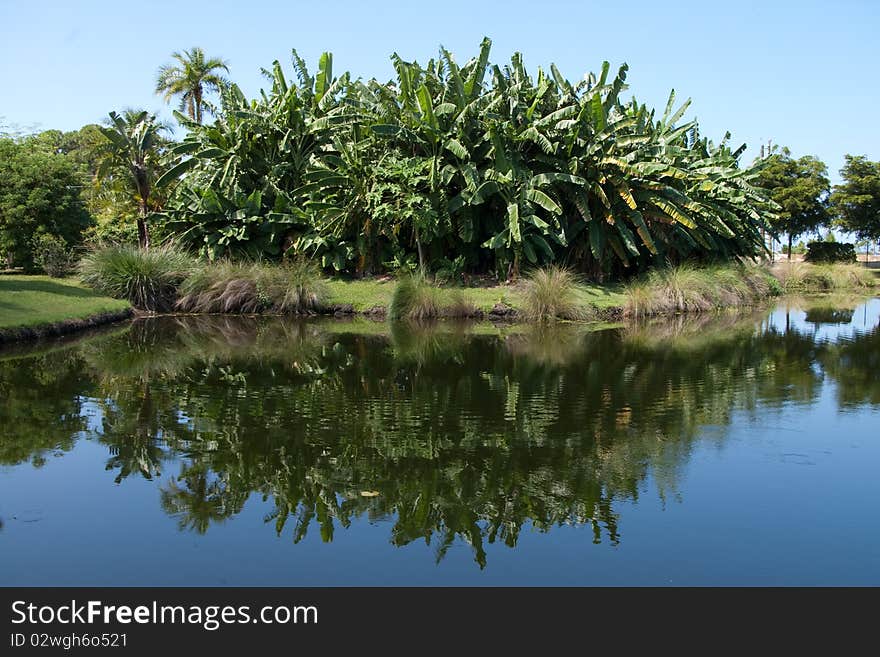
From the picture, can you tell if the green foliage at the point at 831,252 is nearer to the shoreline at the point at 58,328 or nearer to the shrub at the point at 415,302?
the shrub at the point at 415,302

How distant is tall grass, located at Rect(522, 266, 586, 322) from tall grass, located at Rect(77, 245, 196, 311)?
37.7 ft

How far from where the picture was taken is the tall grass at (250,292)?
92.9 ft

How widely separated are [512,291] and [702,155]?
15.2 meters

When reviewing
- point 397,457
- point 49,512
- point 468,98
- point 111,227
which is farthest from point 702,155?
point 49,512

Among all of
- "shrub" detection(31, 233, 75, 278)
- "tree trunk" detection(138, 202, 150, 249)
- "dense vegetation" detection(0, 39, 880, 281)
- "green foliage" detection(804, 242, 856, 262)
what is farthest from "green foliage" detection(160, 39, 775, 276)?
"green foliage" detection(804, 242, 856, 262)

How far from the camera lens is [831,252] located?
53062 mm

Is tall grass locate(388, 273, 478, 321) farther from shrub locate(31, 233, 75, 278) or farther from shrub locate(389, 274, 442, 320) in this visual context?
shrub locate(31, 233, 75, 278)

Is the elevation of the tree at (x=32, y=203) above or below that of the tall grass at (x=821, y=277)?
above

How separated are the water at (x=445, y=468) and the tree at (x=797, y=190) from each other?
1546 inches

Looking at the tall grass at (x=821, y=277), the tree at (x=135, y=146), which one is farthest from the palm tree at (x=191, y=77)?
the tall grass at (x=821, y=277)

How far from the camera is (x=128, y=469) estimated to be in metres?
9.34

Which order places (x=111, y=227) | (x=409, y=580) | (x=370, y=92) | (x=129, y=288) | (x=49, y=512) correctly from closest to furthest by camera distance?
1. (x=409, y=580)
2. (x=49, y=512)
3. (x=129, y=288)
4. (x=370, y=92)
5. (x=111, y=227)

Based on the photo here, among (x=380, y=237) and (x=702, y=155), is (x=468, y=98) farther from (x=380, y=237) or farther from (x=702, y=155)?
(x=702, y=155)

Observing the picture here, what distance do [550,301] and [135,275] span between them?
44.4 feet
